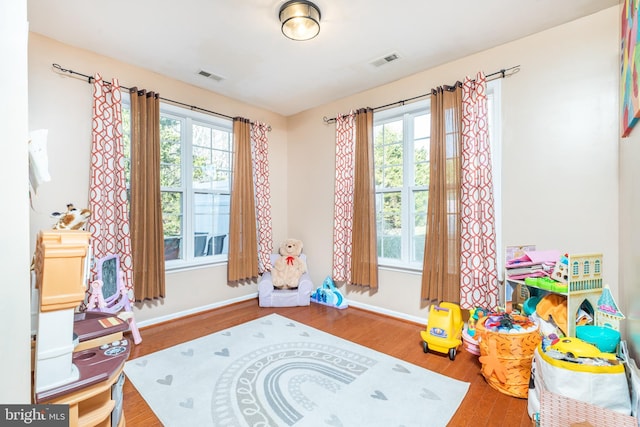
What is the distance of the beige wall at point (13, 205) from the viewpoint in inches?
30.2

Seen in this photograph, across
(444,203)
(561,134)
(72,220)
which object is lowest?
(72,220)

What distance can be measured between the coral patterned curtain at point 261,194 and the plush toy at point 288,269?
0.16 meters

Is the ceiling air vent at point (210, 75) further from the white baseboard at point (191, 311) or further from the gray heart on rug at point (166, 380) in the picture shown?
the gray heart on rug at point (166, 380)

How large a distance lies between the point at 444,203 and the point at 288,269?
2164mm

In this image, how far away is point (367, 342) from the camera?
2701 millimetres

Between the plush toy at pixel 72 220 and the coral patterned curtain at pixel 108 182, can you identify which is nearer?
the plush toy at pixel 72 220

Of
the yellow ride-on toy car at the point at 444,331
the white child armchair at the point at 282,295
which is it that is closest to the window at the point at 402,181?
the yellow ride-on toy car at the point at 444,331

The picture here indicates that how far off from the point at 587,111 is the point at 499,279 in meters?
1.51

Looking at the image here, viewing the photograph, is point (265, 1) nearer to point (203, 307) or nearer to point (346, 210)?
point (346, 210)

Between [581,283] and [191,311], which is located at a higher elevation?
[581,283]

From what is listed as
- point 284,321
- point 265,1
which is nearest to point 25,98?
point 265,1

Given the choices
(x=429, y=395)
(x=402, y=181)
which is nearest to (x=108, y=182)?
(x=402, y=181)

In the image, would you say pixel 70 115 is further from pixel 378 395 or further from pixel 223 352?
pixel 378 395

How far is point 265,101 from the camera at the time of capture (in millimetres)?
3902
